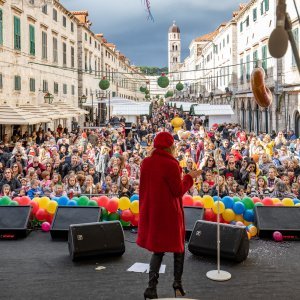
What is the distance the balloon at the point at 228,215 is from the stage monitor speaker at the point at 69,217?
7.75 feet

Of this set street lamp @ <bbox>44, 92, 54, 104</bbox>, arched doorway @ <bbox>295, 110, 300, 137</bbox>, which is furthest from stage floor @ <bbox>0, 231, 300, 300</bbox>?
street lamp @ <bbox>44, 92, 54, 104</bbox>

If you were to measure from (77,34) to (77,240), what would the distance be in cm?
3537

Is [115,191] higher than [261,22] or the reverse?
the reverse

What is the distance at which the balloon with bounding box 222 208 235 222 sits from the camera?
795cm

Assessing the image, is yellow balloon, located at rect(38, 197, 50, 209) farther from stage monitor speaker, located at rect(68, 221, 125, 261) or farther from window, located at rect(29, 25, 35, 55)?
window, located at rect(29, 25, 35, 55)

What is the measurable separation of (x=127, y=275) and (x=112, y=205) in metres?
2.38

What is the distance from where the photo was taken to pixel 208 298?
5141mm

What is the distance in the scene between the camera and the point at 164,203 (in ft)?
16.3

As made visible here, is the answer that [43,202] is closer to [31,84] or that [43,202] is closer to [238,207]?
[238,207]

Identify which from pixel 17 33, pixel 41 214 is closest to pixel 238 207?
pixel 41 214

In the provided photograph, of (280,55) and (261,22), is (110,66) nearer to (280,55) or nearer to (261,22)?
(261,22)

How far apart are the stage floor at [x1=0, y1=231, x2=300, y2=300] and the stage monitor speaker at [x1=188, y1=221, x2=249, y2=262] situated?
0.13 m

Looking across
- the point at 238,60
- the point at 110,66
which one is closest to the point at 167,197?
the point at 238,60

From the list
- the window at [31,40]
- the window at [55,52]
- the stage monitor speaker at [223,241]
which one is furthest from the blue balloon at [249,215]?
the window at [55,52]
